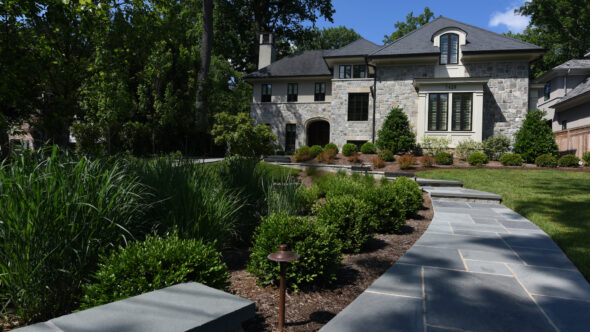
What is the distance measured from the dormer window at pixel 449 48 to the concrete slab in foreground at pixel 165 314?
19923 millimetres

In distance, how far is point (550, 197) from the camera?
25.6 ft

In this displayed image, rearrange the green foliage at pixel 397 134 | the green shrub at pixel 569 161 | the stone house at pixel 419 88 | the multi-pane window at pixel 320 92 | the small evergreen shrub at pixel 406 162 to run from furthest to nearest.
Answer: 1. the multi-pane window at pixel 320 92
2. the stone house at pixel 419 88
3. the green foliage at pixel 397 134
4. the small evergreen shrub at pixel 406 162
5. the green shrub at pixel 569 161

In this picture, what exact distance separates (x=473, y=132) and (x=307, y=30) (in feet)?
61.9

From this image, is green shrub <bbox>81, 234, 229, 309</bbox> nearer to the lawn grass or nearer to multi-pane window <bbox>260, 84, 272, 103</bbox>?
the lawn grass

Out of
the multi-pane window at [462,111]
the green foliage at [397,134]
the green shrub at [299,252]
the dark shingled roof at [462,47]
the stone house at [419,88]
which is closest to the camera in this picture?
the green shrub at [299,252]

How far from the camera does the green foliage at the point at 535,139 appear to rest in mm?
14516

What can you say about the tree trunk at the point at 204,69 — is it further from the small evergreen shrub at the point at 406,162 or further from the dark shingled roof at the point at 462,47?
the small evergreen shrub at the point at 406,162

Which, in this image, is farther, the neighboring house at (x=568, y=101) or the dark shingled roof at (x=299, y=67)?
the dark shingled roof at (x=299, y=67)

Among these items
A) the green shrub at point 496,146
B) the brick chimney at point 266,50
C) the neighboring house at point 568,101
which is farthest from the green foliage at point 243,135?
the neighboring house at point 568,101

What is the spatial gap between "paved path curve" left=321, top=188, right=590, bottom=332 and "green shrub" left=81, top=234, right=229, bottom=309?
0.88m

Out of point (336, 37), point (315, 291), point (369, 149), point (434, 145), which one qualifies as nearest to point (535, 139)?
point (434, 145)

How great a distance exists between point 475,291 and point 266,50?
2561 cm

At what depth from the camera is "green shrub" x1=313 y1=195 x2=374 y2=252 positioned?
12.6 ft

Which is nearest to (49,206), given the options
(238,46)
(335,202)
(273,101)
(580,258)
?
(335,202)
